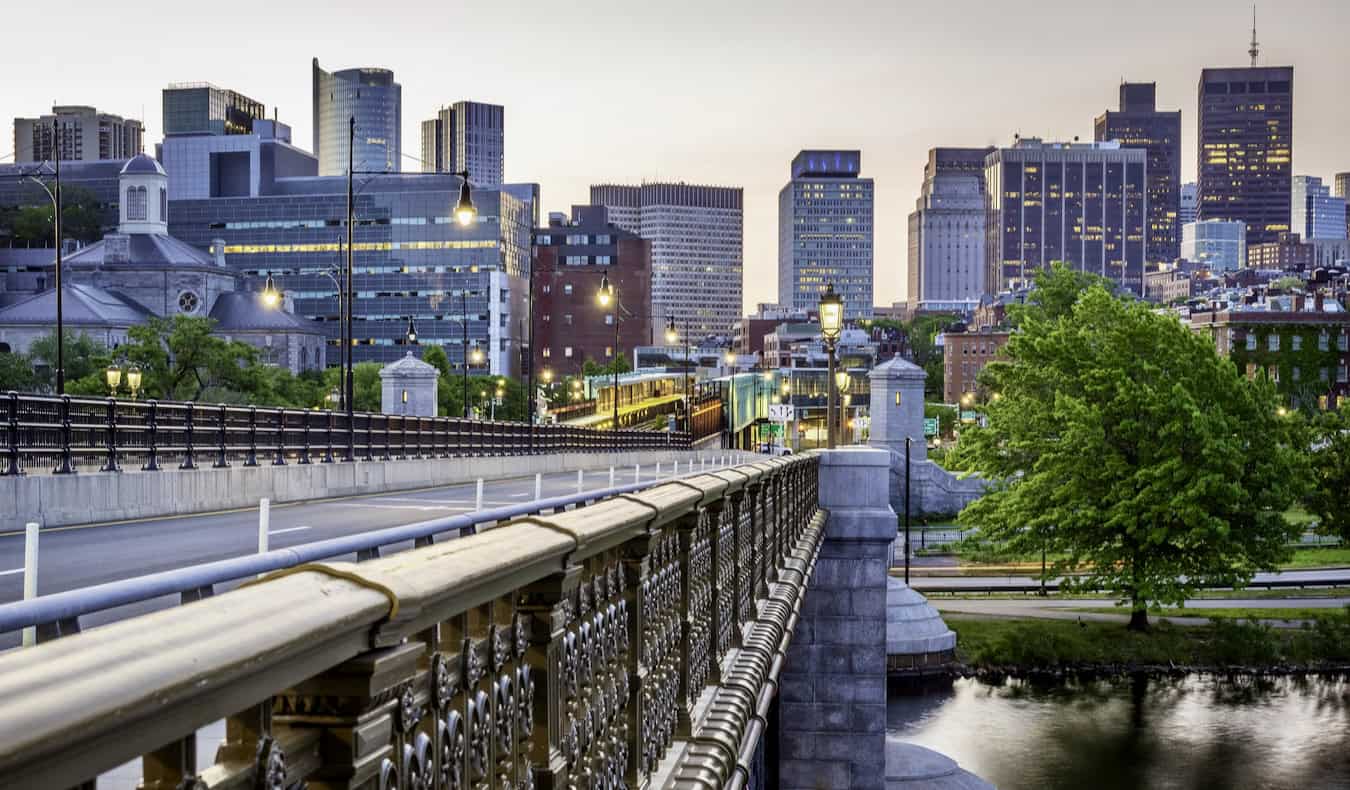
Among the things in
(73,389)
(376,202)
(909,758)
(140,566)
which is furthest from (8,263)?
(140,566)

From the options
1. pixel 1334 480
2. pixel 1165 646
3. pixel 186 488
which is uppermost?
pixel 186 488

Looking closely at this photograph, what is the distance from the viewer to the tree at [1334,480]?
59.8 m

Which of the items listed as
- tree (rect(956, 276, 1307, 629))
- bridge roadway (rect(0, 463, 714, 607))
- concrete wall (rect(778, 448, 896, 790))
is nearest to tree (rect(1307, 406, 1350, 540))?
tree (rect(956, 276, 1307, 629))

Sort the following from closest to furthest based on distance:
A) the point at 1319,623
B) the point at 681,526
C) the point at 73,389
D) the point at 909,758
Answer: the point at 681,526 < the point at 909,758 < the point at 1319,623 < the point at 73,389

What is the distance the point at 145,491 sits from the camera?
74.7 feet

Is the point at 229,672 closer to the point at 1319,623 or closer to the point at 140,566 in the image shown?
the point at 140,566

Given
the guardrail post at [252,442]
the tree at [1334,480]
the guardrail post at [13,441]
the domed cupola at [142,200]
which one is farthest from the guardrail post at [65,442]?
the domed cupola at [142,200]

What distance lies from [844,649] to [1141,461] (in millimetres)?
30758

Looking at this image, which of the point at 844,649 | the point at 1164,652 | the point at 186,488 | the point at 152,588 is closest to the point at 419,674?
the point at 152,588

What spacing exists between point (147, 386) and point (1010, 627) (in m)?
49.1

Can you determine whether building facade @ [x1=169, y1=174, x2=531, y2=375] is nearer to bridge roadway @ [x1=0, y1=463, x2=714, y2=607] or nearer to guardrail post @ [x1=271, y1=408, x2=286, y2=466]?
guardrail post @ [x1=271, y1=408, x2=286, y2=466]

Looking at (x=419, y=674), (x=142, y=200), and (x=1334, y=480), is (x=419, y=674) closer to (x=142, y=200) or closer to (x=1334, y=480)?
(x=1334, y=480)

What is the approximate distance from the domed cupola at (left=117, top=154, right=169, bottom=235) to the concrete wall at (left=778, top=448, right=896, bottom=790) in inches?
5738

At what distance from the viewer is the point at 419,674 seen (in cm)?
355
